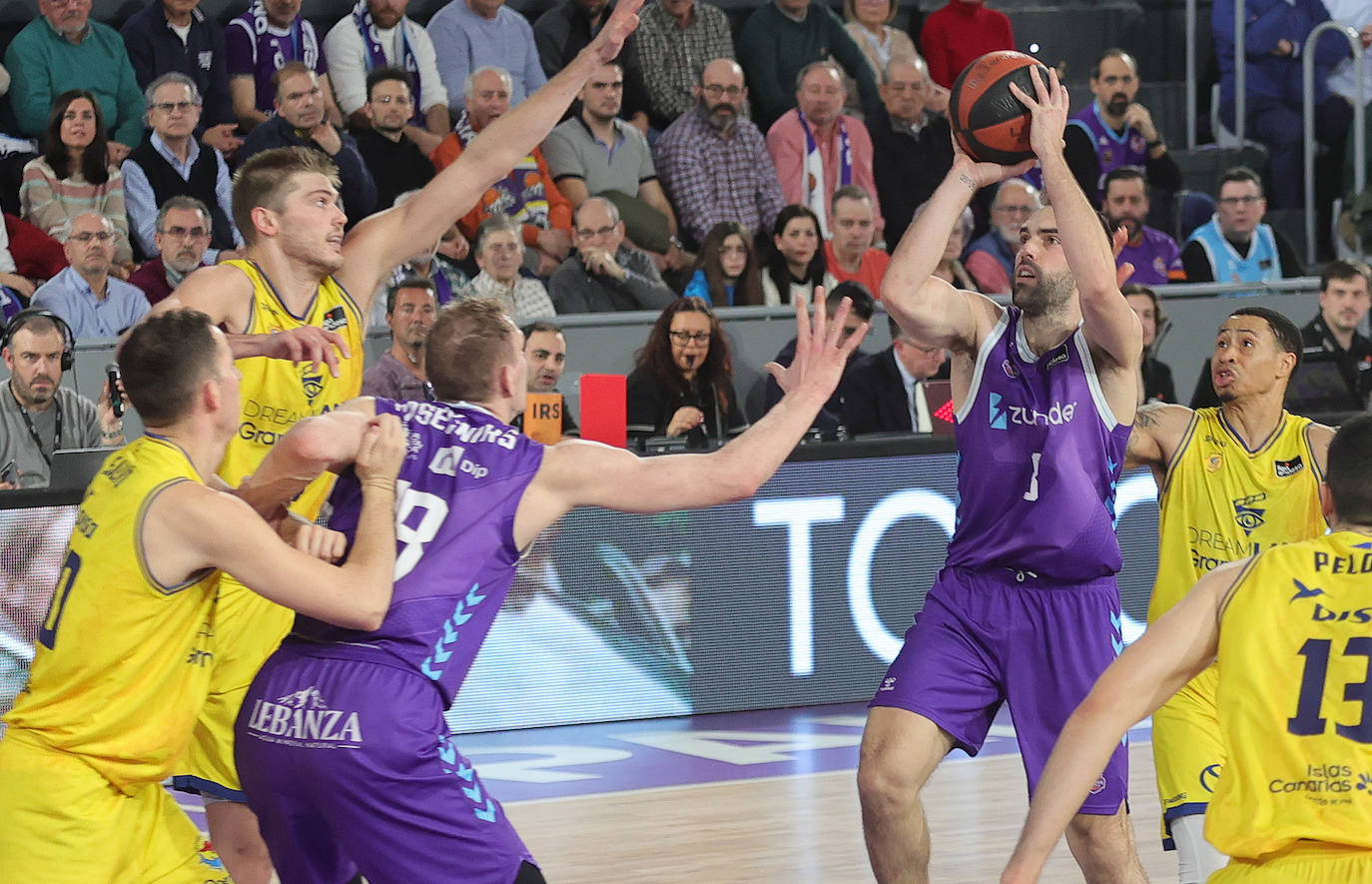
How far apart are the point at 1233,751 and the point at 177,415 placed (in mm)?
2196

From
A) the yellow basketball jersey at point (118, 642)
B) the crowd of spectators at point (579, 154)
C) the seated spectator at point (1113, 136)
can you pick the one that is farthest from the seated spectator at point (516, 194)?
the yellow basketball jersey at point (118, 642)

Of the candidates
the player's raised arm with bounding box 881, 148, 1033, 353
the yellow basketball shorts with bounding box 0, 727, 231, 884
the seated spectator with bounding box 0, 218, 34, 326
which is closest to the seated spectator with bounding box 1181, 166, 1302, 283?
the player's raised arm with bounding box 881, 148, 1033, 353

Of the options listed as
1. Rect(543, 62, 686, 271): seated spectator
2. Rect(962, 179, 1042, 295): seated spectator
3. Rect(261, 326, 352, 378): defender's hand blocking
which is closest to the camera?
Rect(261, 326, 352, 378): defender's hand blocking

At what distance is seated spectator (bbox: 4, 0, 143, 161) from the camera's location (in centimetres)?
1010

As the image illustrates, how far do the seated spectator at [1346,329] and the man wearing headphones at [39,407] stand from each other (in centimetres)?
619

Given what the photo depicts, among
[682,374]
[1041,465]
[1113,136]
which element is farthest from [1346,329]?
[1041,465]

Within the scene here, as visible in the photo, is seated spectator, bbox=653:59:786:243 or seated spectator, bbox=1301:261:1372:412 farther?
seated spectator, bbox=653:59:786:243

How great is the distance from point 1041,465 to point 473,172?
1758mm

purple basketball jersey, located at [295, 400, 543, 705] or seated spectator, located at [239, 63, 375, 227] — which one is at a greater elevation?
seated spectator, located at [239, 63, 375, 227]

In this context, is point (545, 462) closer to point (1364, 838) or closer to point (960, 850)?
point (1364, 838)

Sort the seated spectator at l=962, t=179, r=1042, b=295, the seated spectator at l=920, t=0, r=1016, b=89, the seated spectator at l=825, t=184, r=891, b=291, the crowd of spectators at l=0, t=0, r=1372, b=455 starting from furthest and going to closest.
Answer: the seated spectator at l=920, t=0, r=1016, b=89 → the seated spectator at l=962, t=179, r=1042, b=295 → the seated spectator at l=825, t=184, r=891, b=291 → the crowd of spectators at l=0, t=0, r=1372, b=455

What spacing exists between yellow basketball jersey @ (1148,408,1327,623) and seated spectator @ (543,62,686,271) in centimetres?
571

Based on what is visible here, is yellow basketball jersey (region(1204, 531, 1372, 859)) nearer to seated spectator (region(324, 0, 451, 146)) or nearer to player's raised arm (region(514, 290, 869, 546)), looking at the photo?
player's raised arm (region(514, 290, 869, 546))

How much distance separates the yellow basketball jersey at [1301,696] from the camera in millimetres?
3098
